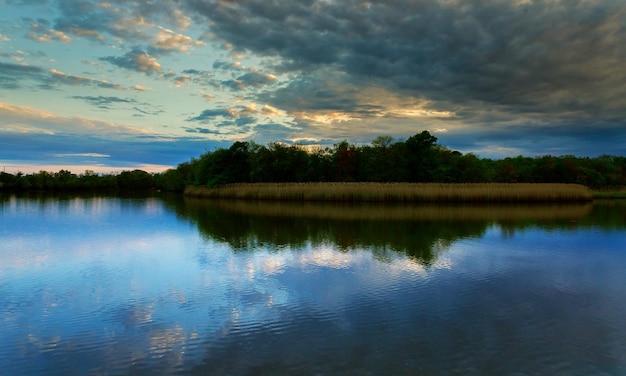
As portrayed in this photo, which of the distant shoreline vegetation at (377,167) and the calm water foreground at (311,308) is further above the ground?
the distant shoreline vegetation at (377,167)

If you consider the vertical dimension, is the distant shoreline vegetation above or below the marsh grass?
above

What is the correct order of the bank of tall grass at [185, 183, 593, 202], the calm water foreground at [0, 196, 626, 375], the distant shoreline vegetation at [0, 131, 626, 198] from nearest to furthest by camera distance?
the calm water foreground at [0, 196, 626, 375] → the bank of tall grass at [185, 183, 593, 202] → the distant shoreline vegetation at [0, 131, 626, 198]

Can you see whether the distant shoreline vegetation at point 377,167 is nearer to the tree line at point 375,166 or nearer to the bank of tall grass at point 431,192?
the tree line at point 375,166

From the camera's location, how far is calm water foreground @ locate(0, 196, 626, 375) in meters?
4.34

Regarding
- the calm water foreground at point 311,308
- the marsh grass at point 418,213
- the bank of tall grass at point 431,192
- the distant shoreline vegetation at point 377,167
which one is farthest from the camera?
the distant shoreline vegetation at point 377,167

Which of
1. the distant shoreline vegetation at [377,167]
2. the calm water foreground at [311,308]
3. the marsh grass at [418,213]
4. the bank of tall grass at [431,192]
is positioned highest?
the distant shoreline vegetation at [377,167]

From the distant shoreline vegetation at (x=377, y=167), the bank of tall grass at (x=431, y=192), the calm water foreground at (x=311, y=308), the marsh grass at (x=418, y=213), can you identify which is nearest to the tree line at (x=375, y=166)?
the distant shoreline vegetation at (x=377, y=167)

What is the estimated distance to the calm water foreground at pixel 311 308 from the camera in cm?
434

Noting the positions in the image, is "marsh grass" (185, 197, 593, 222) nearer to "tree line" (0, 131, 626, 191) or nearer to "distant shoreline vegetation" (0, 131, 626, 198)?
"distant shoreline vegetation" (0, 131, 626, 198)

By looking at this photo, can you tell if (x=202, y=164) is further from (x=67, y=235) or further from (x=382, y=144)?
(x=67, y=235)

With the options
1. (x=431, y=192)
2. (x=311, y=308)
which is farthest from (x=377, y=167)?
(x=311, y=308)

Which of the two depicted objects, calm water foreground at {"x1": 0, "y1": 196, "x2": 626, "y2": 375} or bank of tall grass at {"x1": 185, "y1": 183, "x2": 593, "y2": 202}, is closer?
calm water foreground at {"x1": 0, "y1": 196, "x2": 626, "y2": 375}

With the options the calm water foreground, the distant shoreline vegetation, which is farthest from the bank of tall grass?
the calm water foreground

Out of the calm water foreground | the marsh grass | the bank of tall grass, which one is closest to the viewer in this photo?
the calm water foreground
